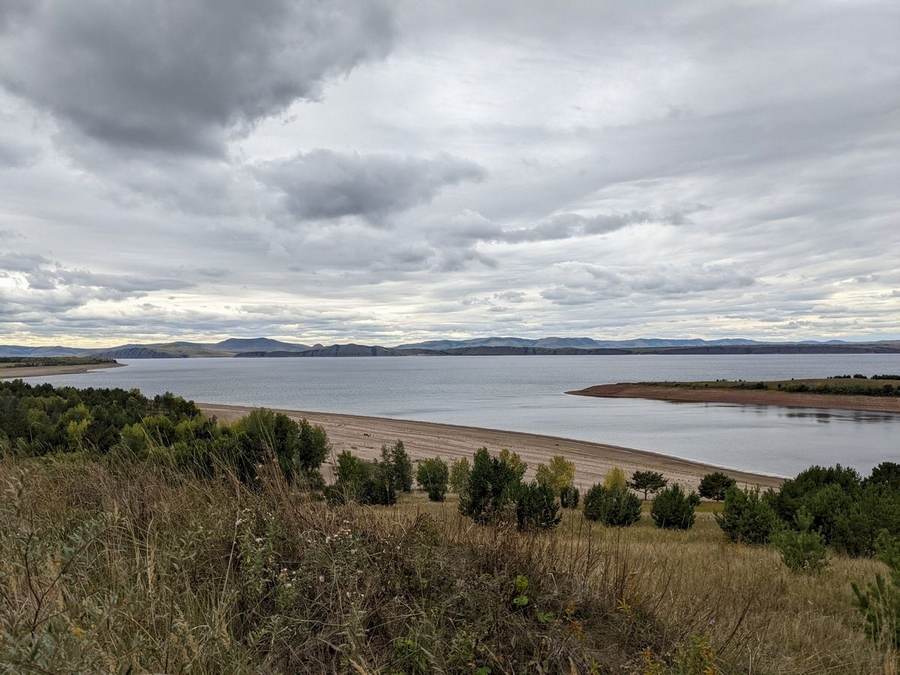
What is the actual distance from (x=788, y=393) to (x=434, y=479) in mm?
81877

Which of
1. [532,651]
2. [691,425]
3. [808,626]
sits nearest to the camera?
[532,651]

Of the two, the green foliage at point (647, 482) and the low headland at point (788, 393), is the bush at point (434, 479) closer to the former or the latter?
the green foliage at point (647, 482)

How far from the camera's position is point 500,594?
369cm

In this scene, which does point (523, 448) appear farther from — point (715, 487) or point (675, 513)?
point (675, 513)

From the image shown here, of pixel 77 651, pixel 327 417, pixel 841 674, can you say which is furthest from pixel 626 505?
pixel 327 417

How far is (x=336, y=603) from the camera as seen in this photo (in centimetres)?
348

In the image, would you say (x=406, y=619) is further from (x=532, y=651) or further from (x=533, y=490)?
(x=533, y=490)

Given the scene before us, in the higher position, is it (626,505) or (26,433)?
(26,433)

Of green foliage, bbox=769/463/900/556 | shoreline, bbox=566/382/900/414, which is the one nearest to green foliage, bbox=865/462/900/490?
green foliage, bbox=769/463/900/556

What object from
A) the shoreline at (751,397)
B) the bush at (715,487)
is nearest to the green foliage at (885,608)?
the bush at (715,487)

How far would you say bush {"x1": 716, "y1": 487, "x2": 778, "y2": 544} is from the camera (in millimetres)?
12555

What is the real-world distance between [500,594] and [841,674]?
237 cm

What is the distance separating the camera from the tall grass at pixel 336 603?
2.80 metres

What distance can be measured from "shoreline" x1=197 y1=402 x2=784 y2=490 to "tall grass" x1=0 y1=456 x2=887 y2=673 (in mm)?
25196
